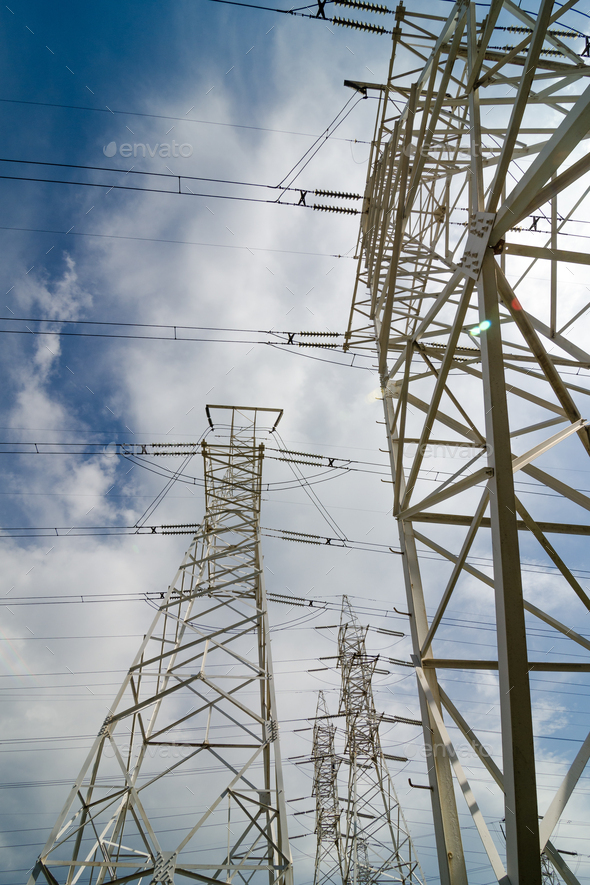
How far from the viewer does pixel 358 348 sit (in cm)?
1202

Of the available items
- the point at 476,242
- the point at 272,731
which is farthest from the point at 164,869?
the point at 476,242

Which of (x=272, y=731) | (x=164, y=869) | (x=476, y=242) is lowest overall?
(x=164, y=869)

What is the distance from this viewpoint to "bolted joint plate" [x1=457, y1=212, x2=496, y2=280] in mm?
4074

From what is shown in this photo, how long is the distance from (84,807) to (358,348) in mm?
10271

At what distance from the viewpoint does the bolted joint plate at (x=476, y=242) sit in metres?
4.07

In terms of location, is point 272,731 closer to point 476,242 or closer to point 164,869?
point 164,869

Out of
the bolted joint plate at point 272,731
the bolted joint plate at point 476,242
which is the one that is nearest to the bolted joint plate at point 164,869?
the bolted joint plate at point 272,731

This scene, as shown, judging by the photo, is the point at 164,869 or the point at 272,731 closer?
the point at 164,869

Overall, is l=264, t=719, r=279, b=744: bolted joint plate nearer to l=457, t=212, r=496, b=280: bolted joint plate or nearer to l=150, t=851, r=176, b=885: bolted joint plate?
l=150, t=851, r=176, b=885: bolted joint plate

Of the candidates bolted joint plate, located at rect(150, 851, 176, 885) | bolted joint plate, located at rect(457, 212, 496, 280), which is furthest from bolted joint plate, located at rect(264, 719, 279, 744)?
bolted joint plate, located at rect(457, 212, 496, 280)

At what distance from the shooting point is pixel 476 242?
13.8ft

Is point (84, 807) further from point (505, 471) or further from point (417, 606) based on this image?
point (505, 471)

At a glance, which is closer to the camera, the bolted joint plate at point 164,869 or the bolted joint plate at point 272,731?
the bolted joint plate at point 164,869

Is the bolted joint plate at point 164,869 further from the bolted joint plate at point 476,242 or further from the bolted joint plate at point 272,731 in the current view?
the bolted joint plate at point 476,242
